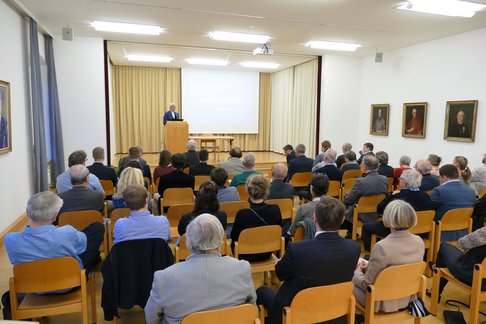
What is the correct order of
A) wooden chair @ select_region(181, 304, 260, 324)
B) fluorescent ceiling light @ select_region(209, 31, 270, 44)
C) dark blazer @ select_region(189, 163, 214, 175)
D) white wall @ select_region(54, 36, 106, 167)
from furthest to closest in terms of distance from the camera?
white wall @ select_region(54, 36, 106, 167) → fluorescent ceiling light @ select_region(209, 31, 270, 44) → dark blazer @ select_region(189, 163, 214, 175) → wooden chair @ select_region(181, 304, 260, 324)

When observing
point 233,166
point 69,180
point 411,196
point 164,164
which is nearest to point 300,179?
point 233,166

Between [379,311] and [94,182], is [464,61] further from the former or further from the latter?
[94,182]

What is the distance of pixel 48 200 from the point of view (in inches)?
94.1

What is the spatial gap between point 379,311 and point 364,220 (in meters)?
2.09

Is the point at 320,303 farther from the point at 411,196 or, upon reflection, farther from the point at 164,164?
the point at 164,164

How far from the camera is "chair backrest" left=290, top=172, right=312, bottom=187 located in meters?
5.87

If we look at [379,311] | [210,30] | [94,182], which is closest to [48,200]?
[94,182]

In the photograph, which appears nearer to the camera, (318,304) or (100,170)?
(318,304)

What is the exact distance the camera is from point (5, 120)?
4895 mm

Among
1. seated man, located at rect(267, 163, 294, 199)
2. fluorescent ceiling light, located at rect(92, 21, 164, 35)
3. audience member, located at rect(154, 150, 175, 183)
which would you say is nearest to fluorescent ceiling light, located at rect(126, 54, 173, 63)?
fluorescent ceiling light, located at rect(92, 21, 164, 35)

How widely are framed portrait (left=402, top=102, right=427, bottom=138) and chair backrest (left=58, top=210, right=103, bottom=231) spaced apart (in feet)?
24.7

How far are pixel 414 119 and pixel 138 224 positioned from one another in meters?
7.71

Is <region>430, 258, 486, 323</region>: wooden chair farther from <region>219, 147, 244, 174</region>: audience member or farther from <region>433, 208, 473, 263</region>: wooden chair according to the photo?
<region>219, 147, 244, 174</region>: audience member

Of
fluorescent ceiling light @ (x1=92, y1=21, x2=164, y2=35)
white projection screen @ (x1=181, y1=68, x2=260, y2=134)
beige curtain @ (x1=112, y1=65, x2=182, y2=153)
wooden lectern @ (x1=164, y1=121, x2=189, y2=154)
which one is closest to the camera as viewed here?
fluorescent ceiling light @ (x1=92, y1=21, x2=164, y2=35)
